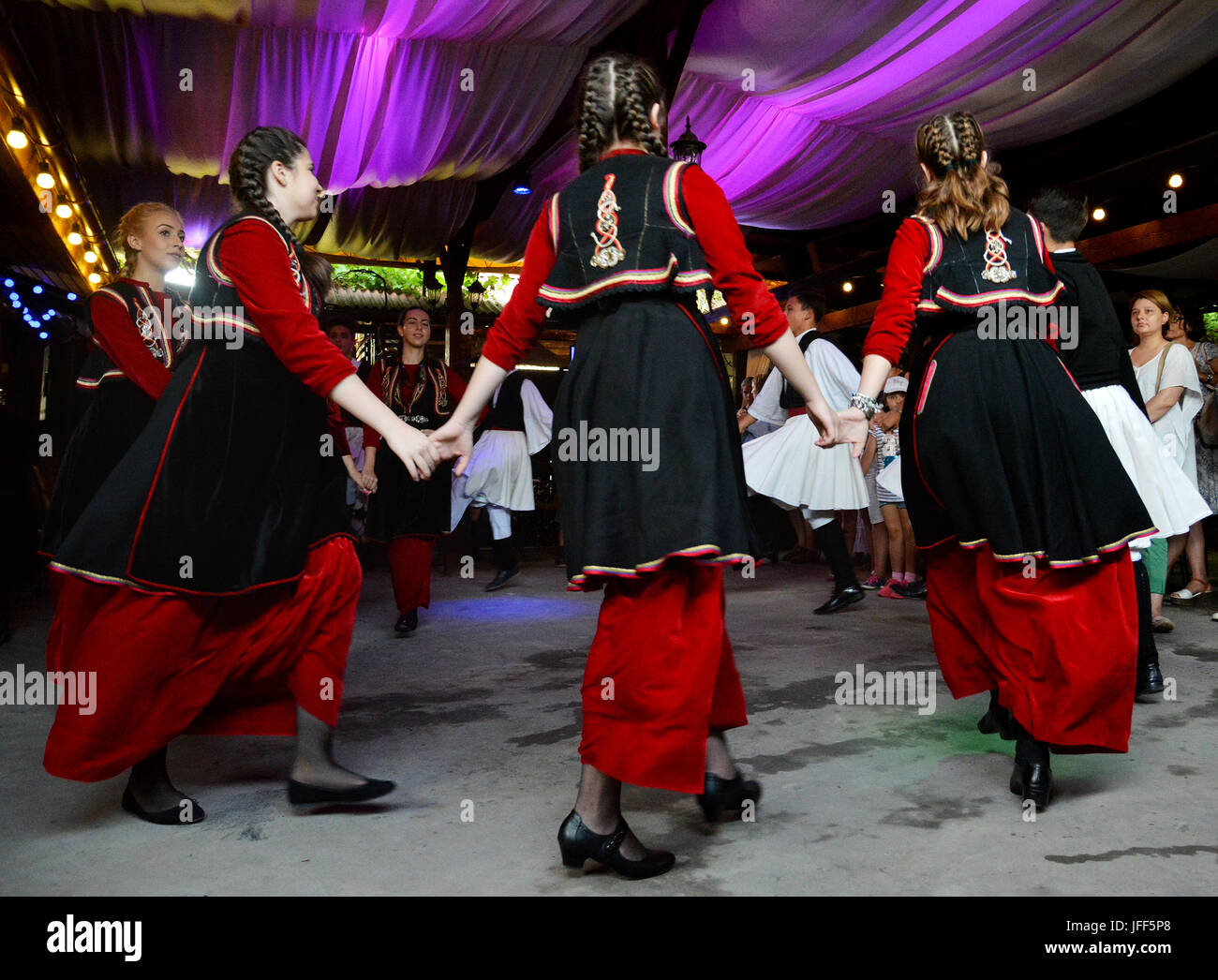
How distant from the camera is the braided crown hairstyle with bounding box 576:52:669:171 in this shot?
1839 millimetres

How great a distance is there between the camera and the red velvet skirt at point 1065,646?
80.7 inches

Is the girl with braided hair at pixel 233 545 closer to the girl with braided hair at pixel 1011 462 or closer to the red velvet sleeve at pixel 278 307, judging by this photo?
the red velvet sleeve at pixel 278 307

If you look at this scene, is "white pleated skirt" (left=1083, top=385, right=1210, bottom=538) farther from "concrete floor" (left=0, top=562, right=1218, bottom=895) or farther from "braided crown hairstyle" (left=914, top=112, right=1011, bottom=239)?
"braided crown hairstyle" (left=914, top=112, right=1011, bottom=239)

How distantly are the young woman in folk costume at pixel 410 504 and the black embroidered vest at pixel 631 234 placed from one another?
2.77 meters

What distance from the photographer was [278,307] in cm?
189

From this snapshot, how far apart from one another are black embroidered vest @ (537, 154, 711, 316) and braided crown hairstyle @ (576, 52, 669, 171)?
63 mm

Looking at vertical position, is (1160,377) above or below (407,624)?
above

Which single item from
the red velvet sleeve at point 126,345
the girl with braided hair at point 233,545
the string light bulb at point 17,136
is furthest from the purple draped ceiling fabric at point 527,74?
the girl with braided hair at point 233,545

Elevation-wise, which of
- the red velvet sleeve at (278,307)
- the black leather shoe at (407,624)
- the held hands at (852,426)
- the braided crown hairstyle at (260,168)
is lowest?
the black leather shoe at (407,624)

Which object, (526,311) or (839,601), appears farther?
(839,601)

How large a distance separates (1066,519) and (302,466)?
1.66 meters

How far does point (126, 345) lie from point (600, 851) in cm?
192

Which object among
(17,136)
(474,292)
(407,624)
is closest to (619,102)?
(407,624)

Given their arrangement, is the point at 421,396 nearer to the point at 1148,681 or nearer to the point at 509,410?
the point at 509,410
